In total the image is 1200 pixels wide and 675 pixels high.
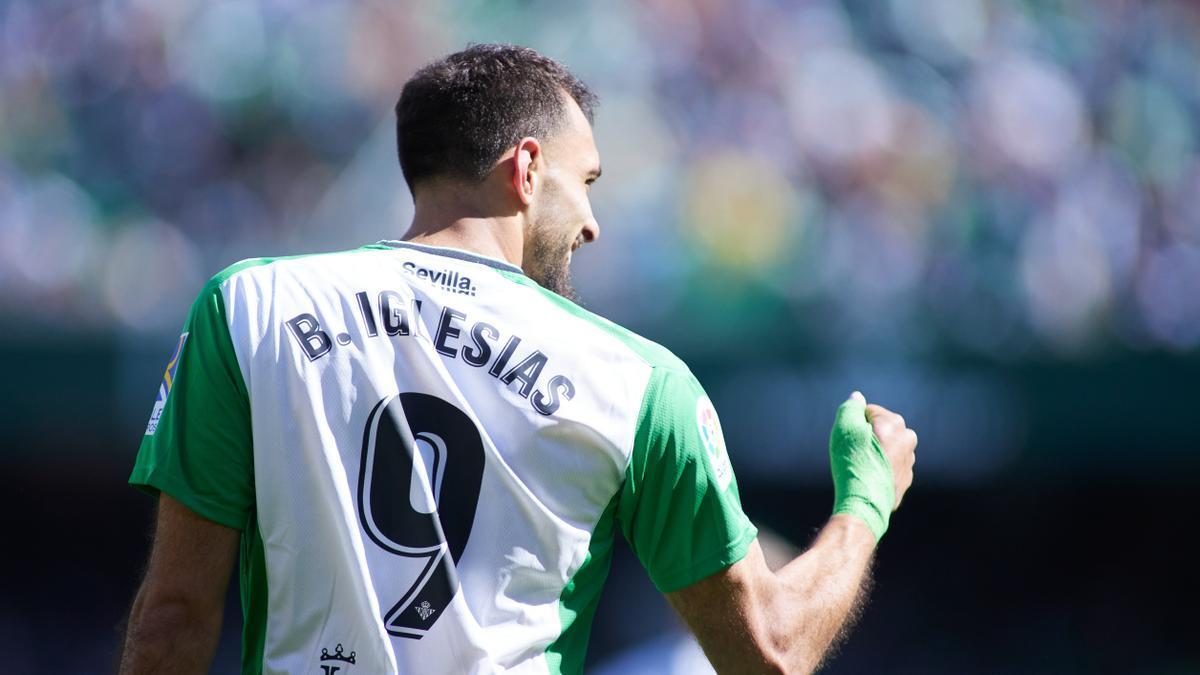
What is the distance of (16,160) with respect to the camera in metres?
7.87

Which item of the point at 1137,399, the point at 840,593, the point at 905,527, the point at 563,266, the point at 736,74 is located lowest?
the point at 905,527

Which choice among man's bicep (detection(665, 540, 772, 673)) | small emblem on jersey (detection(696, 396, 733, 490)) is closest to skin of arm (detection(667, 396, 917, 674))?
man's bicep (detection(665, 540, 772, 673))

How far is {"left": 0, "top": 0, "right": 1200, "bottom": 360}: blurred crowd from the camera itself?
7945mm

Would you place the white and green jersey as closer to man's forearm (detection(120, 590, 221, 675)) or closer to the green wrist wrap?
man's forearm (detection(120, 590, 221, 675))

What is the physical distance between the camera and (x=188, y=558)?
1901 mm

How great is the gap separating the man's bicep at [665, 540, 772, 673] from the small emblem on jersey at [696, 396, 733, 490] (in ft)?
0.41

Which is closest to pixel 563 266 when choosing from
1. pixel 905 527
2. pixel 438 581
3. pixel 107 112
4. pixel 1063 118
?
pixel 438 581

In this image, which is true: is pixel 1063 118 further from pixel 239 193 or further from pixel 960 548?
pixel 239 193

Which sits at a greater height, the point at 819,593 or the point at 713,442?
the point at 713,442

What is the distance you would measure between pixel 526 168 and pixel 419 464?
588mm

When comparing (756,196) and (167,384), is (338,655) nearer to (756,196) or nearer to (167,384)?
(167,384)

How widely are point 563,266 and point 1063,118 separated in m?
7.33

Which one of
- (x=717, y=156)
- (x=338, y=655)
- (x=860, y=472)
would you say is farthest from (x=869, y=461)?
(x=717, y=156)

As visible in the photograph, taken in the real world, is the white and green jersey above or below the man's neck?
below
